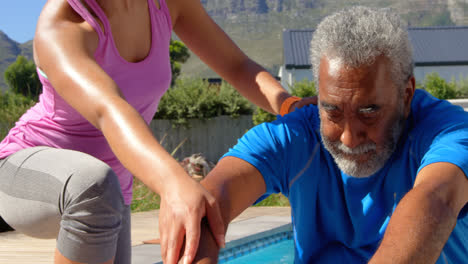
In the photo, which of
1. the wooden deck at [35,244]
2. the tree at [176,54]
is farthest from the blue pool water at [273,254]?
the tree at [176,54]

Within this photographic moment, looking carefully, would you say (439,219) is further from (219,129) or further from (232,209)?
(219,129)

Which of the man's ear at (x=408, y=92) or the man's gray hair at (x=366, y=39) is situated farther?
the man's ear at (x=408, y=92)

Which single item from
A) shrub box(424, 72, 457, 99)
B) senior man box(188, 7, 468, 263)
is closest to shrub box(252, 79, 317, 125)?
shrub box(424, 72, 457, 99)

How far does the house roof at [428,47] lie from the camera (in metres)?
35.2

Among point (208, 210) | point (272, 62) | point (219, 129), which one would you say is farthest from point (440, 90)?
point (272, 62)

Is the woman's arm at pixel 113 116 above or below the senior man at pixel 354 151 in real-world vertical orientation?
above

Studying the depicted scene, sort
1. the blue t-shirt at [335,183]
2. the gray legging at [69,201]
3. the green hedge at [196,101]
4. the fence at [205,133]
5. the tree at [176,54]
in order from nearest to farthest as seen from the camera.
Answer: the gray legging at [69,201], the blue t-shirt at [335,183], the green hedge at [196,101], the fence at [205,133], the tree at [176,54]

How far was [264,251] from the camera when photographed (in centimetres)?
572

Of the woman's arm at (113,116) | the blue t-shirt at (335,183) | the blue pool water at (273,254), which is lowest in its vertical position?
the blue pool water at (273,254)

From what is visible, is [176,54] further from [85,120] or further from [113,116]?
[113,116]

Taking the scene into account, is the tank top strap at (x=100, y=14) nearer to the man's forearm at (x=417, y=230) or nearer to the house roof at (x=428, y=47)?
the man's forearm at (x=417, y=230)

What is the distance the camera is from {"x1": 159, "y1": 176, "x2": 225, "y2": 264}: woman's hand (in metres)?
1.08

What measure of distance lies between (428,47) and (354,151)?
3868 centimetres

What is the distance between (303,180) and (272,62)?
128m
